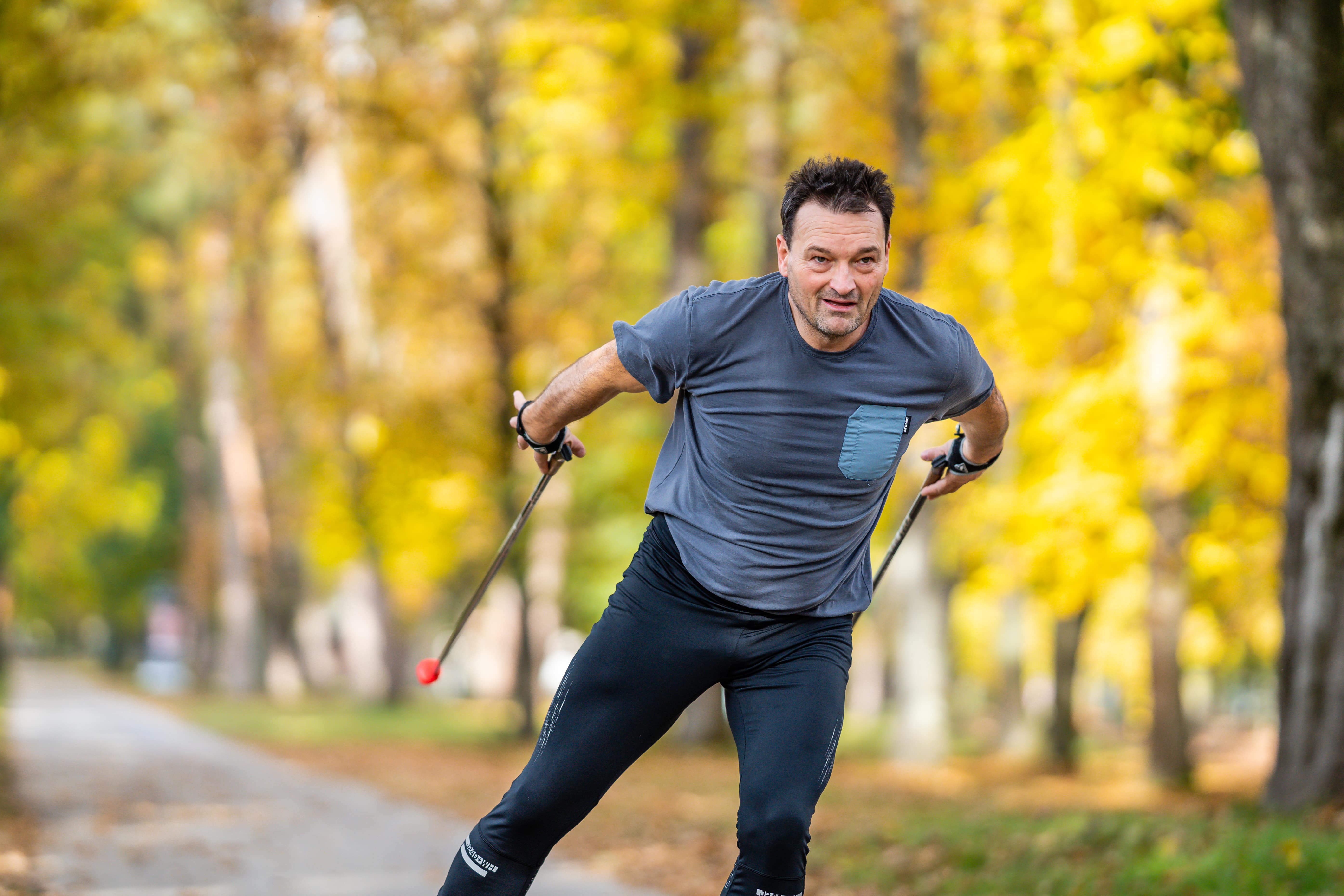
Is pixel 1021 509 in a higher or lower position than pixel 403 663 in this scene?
higher

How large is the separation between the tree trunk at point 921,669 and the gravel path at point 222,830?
6490 millimetres

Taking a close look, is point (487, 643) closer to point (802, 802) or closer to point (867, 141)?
point (867, 141)

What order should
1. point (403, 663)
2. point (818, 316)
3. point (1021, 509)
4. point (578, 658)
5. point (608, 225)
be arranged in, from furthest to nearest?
1. point (403, 663)
2. point (608, 225)
3. point (1021, 509)
4. point (578, 658)
5. point (818, 316)

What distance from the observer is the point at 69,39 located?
1030cm

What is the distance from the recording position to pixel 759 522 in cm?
332

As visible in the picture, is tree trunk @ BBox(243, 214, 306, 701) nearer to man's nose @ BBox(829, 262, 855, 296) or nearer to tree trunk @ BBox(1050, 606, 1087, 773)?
tree trunk @ BBox(1050, 606, 1087, 773)

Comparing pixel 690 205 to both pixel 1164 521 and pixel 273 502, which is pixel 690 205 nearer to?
pixel 1164 521

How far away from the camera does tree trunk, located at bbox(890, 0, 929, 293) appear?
15125mm

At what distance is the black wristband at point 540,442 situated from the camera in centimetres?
363

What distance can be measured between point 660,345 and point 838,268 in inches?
17.5

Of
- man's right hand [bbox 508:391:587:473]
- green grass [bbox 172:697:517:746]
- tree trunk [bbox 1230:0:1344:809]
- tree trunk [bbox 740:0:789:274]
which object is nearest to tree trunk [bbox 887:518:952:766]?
tree trunk [bbox 740:0:789:274]

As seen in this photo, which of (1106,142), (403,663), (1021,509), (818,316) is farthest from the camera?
(403,663)

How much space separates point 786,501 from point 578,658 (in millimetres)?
613

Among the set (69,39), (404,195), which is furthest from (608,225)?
(69,39)
